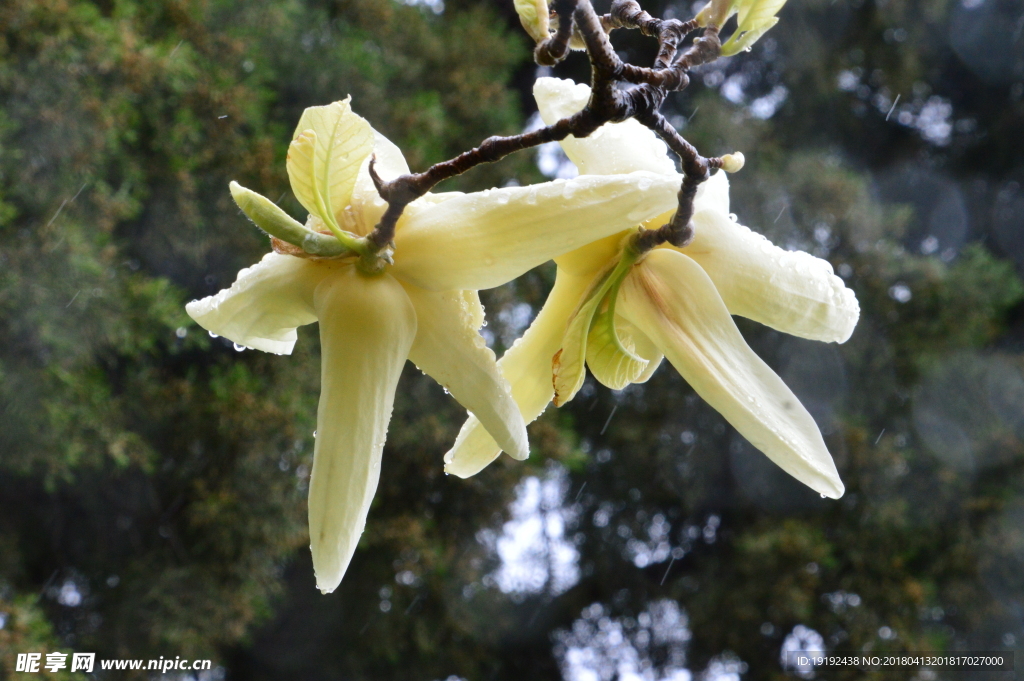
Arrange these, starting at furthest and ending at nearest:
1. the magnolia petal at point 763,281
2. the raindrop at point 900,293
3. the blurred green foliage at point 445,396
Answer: the raindrop at point 900,293, the blurred green foliage at point 445,396, the magnolia petal at point 763,281

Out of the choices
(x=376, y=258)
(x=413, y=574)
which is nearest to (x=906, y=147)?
(x=413, y=574)

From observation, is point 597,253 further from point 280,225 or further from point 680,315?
point 280,225

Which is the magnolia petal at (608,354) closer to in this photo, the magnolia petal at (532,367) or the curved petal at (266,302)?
the magnolia petal at (532,367)

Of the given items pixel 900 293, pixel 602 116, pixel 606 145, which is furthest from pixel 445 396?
pixel 602 116

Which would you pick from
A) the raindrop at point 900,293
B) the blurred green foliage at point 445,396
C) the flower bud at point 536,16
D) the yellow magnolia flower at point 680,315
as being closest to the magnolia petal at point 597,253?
the yellow magnolia flower at point 680,315

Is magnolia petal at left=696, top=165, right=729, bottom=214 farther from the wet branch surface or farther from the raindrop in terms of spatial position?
the raindrop

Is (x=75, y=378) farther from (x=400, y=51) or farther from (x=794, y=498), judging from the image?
(x=794, y=498)
